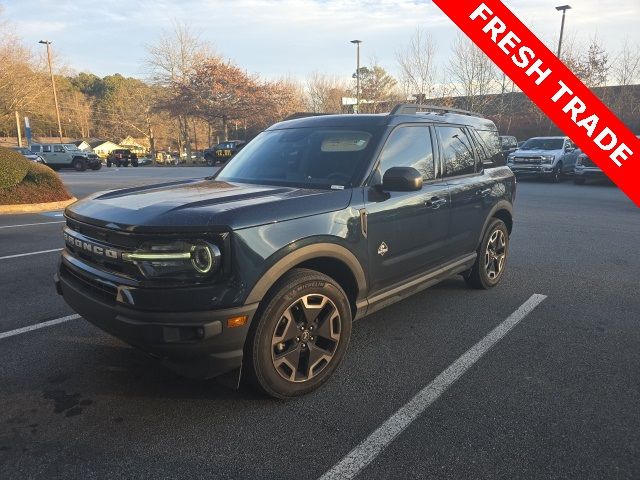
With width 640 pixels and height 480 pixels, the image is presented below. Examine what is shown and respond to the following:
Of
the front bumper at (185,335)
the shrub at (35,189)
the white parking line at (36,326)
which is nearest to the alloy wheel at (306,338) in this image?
the front bumper at (185,335)

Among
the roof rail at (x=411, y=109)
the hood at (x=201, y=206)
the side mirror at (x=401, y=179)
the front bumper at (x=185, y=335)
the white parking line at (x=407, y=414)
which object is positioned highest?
the roof rail at (x=411, y=109)

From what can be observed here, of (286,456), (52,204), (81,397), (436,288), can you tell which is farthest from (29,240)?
(286,456)

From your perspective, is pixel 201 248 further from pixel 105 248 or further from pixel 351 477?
pixel 351 477

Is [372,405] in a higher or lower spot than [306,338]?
lower

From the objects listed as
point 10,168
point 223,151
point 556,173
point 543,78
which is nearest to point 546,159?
point 556,173

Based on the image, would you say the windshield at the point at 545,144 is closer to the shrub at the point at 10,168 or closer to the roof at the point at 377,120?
the roof at the point at 377,120

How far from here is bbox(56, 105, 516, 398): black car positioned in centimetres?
252

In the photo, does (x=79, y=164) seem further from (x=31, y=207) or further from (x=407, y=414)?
(x=407, y=414)

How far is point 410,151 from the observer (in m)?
3.91

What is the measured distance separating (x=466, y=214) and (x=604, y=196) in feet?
42.0

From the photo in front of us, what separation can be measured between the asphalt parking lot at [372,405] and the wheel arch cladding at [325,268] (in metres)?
0.62

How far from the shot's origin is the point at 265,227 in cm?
269

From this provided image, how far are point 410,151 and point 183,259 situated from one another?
7.32 ft

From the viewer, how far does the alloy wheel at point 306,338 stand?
290 centimetres
